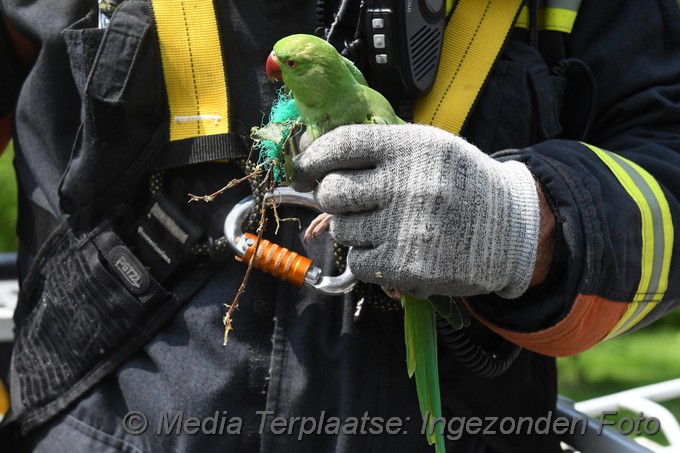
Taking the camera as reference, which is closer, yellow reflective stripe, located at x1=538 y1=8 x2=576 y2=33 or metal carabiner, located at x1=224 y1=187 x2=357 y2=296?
metal carabiner, located at x1=224 y1=187 x2=357 y2=296

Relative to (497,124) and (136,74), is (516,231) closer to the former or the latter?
(497,124)

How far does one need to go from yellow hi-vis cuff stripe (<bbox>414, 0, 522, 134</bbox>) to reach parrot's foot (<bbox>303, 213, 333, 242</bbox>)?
0.25 metres

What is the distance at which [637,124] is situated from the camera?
1356mm

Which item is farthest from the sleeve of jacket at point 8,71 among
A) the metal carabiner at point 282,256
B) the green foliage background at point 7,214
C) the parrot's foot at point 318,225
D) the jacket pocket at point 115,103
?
the green foliage background at point 7,214

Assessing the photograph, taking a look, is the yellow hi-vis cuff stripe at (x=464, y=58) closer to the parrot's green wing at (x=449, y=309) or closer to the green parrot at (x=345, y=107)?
the green parrot at (x=345, y=107)

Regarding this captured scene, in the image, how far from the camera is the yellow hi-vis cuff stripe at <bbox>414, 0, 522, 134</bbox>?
1270 mm

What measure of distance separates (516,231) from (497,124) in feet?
0.92

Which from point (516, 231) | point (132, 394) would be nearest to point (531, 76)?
point (516, 231)

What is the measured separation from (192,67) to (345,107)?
0.33 metres

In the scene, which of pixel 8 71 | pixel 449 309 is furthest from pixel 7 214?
pixel 449 309

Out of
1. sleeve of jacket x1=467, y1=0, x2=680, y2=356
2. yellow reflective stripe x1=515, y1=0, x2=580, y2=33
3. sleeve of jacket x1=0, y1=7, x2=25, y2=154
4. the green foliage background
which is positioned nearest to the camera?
sleeve of jacket x1=467, y1=0, x2=680, y2=356

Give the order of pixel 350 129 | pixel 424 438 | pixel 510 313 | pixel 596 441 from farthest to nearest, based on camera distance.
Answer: pixel 596 441 → pixel 424 438 → pixel 510 313 → pixel 350 129

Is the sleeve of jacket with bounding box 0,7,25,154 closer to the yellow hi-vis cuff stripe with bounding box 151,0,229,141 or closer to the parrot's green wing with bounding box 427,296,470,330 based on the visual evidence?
the yellow hi-vis cuff stripe with bounding box 151,0,229,141

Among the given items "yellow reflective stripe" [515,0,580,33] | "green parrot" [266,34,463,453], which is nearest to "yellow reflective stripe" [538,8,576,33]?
"yellow reflective stripe" [515,0,580,33]
